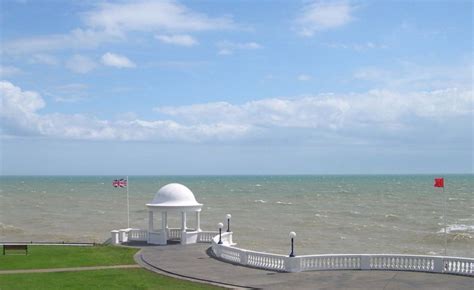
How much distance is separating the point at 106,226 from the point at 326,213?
111ft

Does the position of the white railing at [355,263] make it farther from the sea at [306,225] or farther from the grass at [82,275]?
the sea at [306,225]

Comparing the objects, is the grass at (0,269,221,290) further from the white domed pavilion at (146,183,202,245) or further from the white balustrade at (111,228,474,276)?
the white domed pavilion at (146,183,202,245)

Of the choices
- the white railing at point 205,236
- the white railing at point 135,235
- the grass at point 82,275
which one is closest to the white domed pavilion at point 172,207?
the white railing at point 205,236

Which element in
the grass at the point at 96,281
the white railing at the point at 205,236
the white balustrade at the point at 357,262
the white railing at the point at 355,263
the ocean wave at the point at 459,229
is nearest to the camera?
the grass at the point at 96,281

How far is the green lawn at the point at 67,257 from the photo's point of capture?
93.9 feet

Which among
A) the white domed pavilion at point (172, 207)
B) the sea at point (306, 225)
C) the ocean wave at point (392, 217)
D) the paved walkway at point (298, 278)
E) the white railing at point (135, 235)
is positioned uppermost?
the white domed pavilion at point (172, 207)

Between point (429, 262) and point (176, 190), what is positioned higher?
point (176, 190)

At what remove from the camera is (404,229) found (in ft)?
220

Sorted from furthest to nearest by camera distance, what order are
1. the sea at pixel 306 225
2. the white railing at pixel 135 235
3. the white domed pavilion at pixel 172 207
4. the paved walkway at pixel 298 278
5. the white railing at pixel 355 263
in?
the sea at pixel 306 225
the white railing at pixel 135 235
the white domed pavilion at pixel 172 207
the white railing at pixel 355 263
the paved walkway at pixel 298 278

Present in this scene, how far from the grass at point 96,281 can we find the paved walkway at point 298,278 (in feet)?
3.46

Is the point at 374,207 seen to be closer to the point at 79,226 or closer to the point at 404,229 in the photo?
the point at 404,229

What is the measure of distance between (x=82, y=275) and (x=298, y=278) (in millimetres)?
8976

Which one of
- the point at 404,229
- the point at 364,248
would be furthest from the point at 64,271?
the point at 404,229

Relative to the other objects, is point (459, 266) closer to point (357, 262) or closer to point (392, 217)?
point (357, 262)
